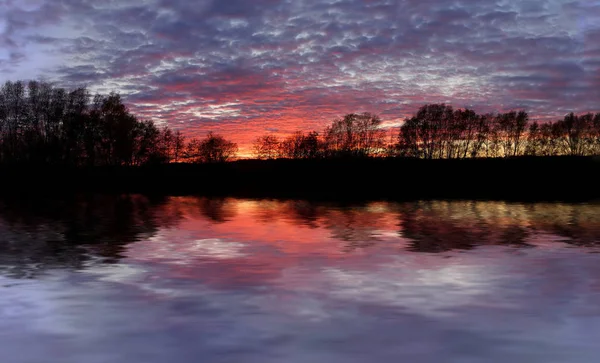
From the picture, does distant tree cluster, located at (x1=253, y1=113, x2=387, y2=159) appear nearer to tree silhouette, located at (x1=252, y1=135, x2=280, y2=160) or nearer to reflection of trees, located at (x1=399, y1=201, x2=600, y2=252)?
tree silhouette, located at (x1=252, y1=135, x2=280, y2=160)

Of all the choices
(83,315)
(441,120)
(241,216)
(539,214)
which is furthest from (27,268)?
(441,120)

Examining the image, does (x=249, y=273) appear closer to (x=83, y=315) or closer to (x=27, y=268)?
(x=83, y=315)

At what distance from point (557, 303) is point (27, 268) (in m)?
10.9

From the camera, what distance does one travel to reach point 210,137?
4277 inches

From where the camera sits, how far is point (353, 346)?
6.41m

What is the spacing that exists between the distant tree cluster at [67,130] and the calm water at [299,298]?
70310 millimetres

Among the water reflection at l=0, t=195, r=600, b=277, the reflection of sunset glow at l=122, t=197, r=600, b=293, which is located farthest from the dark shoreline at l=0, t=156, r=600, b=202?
the reflection of sunset glow at l=122, t=197, r=600, b=293

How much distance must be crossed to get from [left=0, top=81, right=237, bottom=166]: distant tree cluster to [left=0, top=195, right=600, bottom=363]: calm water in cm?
7031

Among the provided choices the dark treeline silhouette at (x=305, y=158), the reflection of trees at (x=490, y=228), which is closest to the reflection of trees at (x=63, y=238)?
the reflection of trees at (x=490, y=228)

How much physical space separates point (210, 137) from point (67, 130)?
A: 32.2 metres

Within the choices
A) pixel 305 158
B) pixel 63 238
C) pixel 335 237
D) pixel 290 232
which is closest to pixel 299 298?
pixel 335 237

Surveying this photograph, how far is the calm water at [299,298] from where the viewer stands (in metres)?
6.36

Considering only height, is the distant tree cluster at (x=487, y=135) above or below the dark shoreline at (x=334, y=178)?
above

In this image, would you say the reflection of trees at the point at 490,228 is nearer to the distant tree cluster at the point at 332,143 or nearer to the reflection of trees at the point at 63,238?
the reflection of trees at the point at 63,238
